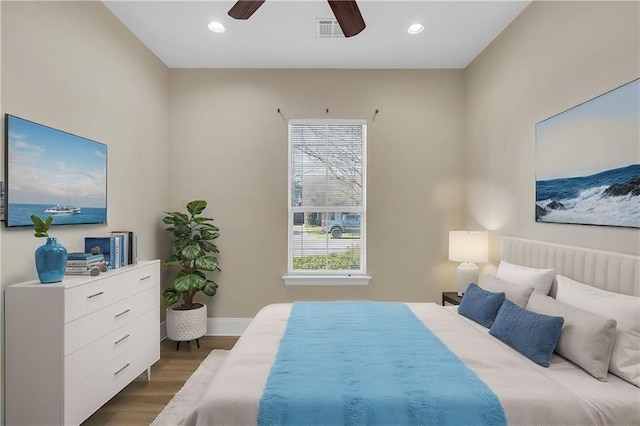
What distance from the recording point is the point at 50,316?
6.44 feet

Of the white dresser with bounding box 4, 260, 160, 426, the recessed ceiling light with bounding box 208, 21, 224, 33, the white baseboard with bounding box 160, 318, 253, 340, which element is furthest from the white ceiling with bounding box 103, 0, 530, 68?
the white baseboard with bounding box 160, 318, 253, 340

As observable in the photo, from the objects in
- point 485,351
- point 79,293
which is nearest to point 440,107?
point 485,351

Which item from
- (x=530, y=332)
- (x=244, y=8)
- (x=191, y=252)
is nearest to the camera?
(x=530, y=332)

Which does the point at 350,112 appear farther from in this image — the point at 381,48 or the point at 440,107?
the point at 440,107

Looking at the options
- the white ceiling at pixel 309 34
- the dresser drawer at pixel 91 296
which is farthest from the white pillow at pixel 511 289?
the dresser drawer at pixel 91 296

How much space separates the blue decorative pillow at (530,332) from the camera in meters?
1.81

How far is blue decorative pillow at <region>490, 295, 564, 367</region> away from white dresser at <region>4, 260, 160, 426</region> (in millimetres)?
2476

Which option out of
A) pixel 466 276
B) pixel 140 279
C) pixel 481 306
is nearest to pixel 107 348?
pixel 140 279

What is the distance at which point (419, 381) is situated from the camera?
5.16 ft

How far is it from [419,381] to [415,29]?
2.94 metres

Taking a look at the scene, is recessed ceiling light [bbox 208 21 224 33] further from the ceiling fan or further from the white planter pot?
the white planter pot

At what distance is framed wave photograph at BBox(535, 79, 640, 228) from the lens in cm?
191

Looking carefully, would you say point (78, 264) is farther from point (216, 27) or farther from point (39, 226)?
point (216, 27)

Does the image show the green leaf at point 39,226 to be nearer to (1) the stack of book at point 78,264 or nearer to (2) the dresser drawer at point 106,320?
(1) the stack of book at point 78,264
